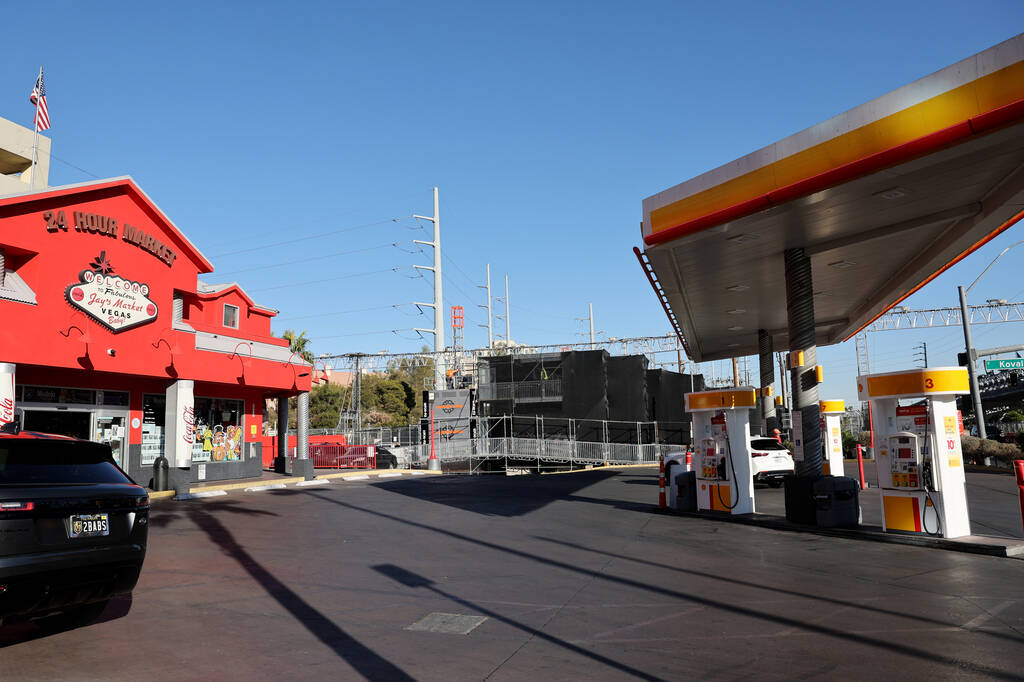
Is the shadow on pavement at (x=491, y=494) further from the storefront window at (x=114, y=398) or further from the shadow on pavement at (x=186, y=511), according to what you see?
the storefront window at (x=114, y=398)

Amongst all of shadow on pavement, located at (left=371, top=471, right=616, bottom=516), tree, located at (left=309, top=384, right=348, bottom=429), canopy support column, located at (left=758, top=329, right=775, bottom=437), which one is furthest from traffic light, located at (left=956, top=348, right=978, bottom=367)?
tree, located at (left=309, top=384, right=348, bottom=429)

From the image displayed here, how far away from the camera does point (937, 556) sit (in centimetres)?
1019

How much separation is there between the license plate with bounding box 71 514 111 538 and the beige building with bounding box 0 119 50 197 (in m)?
39.6

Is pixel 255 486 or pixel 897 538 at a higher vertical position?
pixel 255 486

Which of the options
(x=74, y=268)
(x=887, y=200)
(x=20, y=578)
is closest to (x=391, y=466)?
(x=74, y=268)

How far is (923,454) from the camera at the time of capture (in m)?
11.5

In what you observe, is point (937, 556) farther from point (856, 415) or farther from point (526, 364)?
point (856, 415)

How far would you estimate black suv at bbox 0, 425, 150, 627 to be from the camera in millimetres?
5480

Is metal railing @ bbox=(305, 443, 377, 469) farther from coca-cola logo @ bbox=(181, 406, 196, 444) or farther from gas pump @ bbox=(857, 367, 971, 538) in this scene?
gas pump @ bbox=(857, 367, 971, 538)

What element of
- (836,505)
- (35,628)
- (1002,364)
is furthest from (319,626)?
(1002,364)

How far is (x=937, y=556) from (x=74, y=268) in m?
21.3

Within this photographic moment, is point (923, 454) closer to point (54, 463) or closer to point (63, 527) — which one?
point (63, 527)

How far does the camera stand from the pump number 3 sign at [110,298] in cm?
1961

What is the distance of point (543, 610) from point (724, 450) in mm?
9089
